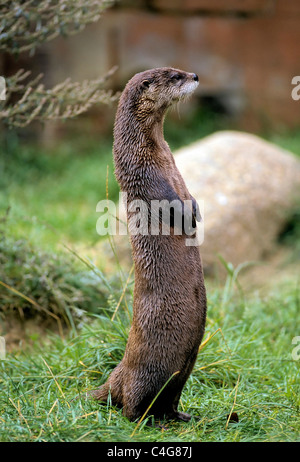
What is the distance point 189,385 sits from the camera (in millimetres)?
3090

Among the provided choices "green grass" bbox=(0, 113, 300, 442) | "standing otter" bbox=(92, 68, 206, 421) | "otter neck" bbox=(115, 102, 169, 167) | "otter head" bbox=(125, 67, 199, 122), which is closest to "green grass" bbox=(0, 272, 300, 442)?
"green grass" bbox=(0, 113, 300, 442)

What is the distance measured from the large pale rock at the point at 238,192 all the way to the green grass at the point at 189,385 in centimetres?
118

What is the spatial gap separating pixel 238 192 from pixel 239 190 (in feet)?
0.10

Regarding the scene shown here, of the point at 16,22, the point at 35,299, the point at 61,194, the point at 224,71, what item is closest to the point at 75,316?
the point at 35,299

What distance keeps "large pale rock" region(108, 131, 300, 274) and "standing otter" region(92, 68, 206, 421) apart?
2421 mm

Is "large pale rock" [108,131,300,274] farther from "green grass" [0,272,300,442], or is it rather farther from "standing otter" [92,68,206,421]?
"standing otter" [92,68,206,421]

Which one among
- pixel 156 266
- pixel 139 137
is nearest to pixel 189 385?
pixel 156 266

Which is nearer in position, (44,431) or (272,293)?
(44,431)

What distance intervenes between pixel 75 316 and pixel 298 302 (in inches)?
62.7

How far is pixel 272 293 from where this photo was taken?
189 inches

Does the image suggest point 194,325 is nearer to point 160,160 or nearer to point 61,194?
point 160,160

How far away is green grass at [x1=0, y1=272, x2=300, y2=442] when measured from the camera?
252 centimetres

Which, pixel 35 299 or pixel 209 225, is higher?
pixel 209 225
